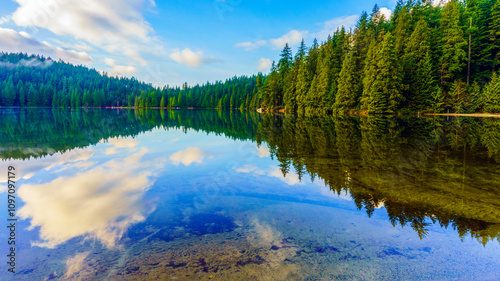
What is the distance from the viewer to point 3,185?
7395 mm

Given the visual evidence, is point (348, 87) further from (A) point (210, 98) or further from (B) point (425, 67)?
(A) point (210, 98)

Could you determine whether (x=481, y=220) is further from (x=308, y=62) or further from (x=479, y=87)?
(x=308, y=62)

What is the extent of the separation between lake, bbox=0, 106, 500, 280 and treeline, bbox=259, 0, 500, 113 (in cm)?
3578

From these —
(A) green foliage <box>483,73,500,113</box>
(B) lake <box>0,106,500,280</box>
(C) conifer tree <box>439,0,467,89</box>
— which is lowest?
(B) lake <box>0,106,500,280</box>

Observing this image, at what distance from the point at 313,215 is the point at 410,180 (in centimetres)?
402

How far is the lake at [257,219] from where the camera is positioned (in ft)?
11.6

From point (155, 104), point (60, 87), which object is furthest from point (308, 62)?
point (60, 87)

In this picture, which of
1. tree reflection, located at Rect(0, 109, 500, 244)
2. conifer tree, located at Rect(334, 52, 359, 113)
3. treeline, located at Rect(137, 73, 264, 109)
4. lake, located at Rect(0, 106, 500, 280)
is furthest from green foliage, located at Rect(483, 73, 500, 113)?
treeline, located at Rect(137, 73, 264, 109)

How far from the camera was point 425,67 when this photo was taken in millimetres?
42219

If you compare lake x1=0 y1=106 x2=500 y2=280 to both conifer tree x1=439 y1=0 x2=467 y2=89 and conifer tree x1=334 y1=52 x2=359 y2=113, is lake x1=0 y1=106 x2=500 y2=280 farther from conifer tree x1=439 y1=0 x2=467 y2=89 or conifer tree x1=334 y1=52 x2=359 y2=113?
conifer tree x1=439 y1=0 x2=467 y2=89

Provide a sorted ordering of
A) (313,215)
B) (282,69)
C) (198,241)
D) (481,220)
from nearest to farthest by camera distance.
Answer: (198,241) < (481,220) < (313,215) < (282,69)

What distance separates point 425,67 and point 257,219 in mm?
49520

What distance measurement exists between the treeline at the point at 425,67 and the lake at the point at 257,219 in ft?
117

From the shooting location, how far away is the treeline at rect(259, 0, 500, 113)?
4062 centimetres
